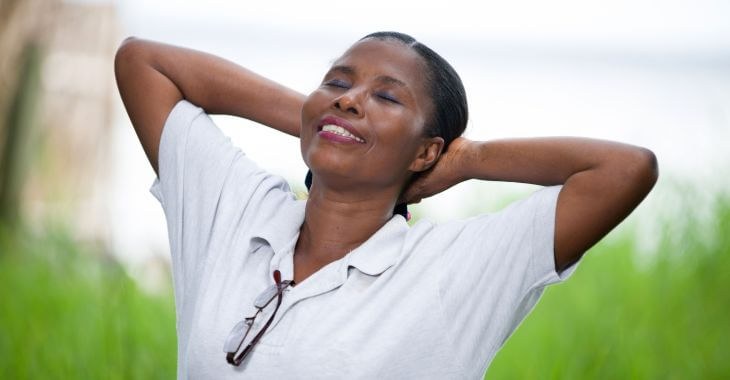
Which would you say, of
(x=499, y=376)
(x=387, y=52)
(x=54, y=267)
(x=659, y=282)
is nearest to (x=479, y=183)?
(x=659, y=282)

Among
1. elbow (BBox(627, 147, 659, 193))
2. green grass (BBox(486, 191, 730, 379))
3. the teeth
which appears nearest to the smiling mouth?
the teeth

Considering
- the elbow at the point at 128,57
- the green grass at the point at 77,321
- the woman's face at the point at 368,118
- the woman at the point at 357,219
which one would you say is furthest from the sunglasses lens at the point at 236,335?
the green grass at the point at 77,321

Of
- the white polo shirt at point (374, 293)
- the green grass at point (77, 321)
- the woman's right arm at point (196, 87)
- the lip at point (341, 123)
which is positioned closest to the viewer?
the white polo shirt at point (374, 293)

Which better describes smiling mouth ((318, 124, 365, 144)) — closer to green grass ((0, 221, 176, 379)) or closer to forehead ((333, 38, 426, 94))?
forehead ((333, 38, 426, 94))

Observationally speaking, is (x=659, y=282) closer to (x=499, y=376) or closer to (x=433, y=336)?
(x=499, y=376)

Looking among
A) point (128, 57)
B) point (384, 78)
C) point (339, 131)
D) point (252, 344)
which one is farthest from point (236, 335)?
point (128, 57)

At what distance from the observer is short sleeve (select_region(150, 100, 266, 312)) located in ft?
4.39

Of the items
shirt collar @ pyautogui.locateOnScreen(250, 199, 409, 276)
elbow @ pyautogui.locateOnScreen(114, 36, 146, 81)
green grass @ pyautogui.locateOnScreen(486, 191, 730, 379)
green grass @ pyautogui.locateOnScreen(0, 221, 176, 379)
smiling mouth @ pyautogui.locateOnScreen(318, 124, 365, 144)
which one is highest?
elbow @ pyautogui.locateOnScreen(114, 36, 146, 81)

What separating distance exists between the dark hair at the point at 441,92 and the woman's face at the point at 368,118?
0.01 m

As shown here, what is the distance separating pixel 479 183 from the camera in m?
3.62

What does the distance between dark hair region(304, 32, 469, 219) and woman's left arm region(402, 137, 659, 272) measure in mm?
117

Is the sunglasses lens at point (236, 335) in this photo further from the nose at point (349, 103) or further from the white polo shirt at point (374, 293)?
the nose at point (349, 103)

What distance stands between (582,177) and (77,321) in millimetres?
1821

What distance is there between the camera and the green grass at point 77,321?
228 centimetres
